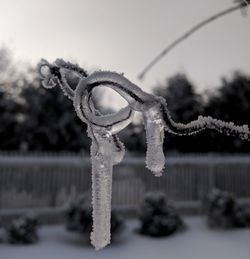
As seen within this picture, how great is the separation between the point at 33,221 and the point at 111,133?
20.3 ft

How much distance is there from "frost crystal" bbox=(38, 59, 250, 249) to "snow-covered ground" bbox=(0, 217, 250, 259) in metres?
5.33

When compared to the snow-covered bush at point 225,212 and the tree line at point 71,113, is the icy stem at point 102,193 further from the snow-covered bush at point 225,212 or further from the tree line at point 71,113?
the tree line at point 71,113

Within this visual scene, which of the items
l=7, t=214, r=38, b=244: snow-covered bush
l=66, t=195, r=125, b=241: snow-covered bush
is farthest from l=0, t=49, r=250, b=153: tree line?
l=7, t=214, r=38, b=244: snow-covered bush

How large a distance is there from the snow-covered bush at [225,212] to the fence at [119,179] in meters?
0.97

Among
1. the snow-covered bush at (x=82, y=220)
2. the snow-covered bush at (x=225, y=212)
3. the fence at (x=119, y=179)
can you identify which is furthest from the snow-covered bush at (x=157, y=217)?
the fence at (x=119, y=179)

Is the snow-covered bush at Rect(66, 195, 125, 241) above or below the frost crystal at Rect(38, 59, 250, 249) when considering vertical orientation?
below

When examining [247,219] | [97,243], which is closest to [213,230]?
[247,219]

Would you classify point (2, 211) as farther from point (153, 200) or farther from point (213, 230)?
point (213, 230)

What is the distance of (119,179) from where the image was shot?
8641 millimetres

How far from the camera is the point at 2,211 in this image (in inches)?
300

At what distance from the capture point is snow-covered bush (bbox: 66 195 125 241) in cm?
641

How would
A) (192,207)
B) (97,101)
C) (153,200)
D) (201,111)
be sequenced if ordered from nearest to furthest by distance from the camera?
(153,200) → (192,207) → (97,101) → (201,111)

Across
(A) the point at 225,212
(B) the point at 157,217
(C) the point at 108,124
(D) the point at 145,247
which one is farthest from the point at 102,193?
(A) the point at 225,212

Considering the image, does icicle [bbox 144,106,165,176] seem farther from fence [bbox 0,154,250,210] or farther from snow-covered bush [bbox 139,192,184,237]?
fence [bbox 0,154,250,210]
